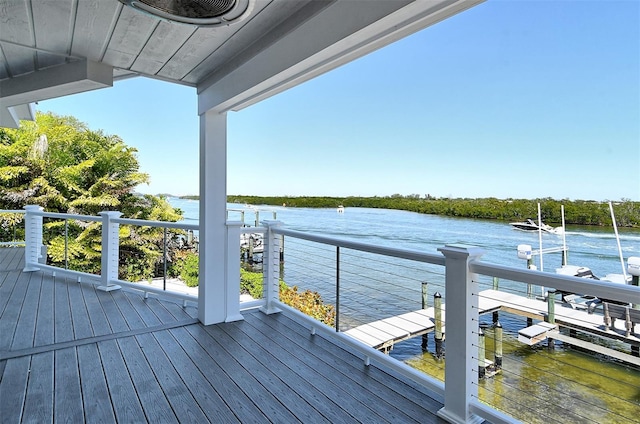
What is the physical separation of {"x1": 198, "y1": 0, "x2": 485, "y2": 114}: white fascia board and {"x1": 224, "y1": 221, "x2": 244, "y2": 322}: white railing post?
46.0 inches

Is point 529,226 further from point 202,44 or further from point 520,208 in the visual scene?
point 202,44

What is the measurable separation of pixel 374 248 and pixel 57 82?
2.86 m

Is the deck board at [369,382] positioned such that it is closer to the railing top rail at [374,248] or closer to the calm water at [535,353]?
the railing top rail at [374,248]

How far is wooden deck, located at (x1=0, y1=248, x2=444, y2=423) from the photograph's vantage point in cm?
202

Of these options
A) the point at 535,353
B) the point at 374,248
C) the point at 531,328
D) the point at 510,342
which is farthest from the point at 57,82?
the point at 510,342

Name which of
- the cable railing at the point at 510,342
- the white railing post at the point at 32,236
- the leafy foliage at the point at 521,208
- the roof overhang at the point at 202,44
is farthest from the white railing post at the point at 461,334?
the white railing post at the point at 32,236

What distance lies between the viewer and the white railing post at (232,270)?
350 centimetres

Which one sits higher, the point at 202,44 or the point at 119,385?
the point at 202,44

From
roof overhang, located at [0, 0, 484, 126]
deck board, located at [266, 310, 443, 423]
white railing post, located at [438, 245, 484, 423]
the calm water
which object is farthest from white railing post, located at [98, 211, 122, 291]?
white railing post, located at [438, 245, 484, 423]

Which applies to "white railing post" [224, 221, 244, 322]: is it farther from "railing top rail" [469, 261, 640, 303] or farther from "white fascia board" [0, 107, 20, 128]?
"white fascia board" [0, 107, 20, 128]

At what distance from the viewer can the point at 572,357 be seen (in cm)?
684

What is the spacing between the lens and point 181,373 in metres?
2.47

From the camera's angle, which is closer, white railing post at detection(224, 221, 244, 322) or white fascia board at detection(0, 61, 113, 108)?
white fascia board at detection(0, 61, 113, 108)

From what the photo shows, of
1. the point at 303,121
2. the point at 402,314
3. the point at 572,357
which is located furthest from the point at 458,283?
the point at 303,121
